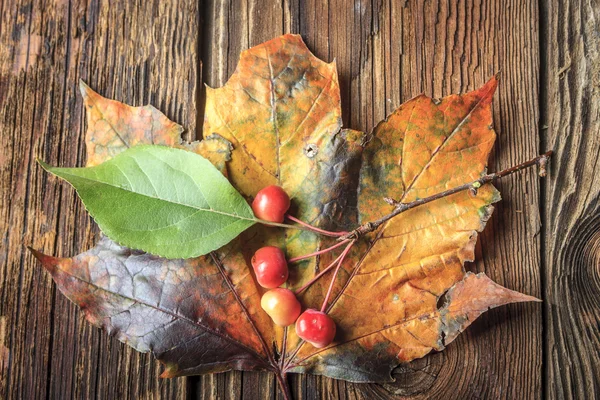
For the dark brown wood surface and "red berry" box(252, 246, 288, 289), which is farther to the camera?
the dark brown wood surface

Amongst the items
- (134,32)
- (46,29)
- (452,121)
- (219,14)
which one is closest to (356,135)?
(452,121)

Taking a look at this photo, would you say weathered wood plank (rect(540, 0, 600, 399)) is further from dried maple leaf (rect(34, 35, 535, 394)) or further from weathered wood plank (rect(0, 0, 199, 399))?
weathered wood plank (rect(0, 0, 199, 399))

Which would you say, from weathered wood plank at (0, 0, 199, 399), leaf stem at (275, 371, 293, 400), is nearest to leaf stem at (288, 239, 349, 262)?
leaf stem at (275, 371, 293, 400)

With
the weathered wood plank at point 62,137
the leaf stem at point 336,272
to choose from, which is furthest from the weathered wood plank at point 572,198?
the weathered wood plank at point 62,137

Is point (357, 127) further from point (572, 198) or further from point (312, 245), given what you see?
point (572, 198)

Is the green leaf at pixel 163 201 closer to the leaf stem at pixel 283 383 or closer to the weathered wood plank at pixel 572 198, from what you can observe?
the leaf stem at pixel 283 383

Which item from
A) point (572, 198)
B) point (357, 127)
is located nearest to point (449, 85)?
point (357, 127)
